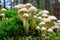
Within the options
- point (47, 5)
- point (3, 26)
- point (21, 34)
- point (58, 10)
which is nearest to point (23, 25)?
point (21, 34)

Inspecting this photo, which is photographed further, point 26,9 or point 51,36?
point 51,36

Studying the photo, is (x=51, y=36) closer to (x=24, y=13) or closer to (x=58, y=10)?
(x=24, y=13)

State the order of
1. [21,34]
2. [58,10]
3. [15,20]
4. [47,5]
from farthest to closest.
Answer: [58,10] → [47,5] → [15,20] → [21,34]

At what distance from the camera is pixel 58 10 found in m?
7.70

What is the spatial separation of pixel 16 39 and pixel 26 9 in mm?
361

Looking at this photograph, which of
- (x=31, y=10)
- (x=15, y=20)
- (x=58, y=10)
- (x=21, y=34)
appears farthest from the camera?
(x=58, y=10)

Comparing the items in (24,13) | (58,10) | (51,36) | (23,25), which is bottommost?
(58,10)

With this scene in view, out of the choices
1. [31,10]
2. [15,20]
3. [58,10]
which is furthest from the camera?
[58,10]

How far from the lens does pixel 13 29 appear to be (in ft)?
7.04

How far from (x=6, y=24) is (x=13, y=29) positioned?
15cm

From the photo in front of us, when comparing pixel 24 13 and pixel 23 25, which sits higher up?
pixel 24 13

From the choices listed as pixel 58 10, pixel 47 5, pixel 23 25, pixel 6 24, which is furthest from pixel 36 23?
pixel 58 10

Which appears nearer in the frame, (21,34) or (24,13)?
(24,13)

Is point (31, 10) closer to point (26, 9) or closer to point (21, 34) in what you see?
point (26, 9)
